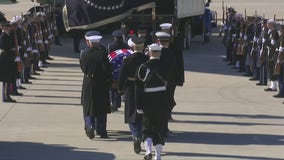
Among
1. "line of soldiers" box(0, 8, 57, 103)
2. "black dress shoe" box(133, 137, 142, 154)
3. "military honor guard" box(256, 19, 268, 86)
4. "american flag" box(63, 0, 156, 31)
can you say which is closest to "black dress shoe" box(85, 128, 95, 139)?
"black dress shoe" box(133, 137, 142, 154)

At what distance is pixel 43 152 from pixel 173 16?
49.1ft

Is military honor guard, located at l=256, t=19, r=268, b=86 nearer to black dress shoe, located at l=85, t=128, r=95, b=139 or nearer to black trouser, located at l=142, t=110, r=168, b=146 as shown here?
black dress shoe, located at l=85, t=128, r=95, b=139

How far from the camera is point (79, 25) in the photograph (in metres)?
26.3

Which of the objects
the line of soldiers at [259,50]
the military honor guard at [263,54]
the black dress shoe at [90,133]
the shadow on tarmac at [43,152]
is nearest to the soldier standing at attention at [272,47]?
the line of soldiers at [259,50]

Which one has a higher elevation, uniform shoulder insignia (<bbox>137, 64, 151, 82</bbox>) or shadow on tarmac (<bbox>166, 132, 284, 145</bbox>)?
uniform shoulder insignia (<bbox>137, 64, 151, 82</bbox>)

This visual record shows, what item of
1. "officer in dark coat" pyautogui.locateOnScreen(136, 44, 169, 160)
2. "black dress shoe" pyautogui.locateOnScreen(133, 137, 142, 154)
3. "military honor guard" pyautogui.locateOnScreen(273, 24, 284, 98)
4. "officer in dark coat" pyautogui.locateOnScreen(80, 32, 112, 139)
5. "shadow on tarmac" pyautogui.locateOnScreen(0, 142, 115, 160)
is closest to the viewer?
"officer in dark coat" pyautogui.locateOnScreen(136, 44, 169, 160)

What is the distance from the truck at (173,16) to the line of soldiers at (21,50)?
2.83 meters

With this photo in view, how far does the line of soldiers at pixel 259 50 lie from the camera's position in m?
18.2

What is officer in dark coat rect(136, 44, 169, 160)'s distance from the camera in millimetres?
11523

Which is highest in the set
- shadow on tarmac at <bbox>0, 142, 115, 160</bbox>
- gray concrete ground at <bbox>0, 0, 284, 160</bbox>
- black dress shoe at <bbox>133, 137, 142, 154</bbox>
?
black dress shoe at <bbox>133, 137, 142, 154</bbox>

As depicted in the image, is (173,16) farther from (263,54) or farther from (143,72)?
(143,72)

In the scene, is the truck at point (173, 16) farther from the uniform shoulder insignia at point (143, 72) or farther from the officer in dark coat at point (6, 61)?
the uniform shoulder insignia at point (143, 72)

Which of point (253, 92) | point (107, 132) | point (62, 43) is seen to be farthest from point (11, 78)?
point (62, 43)

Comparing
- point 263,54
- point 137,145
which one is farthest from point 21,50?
point 137,145
